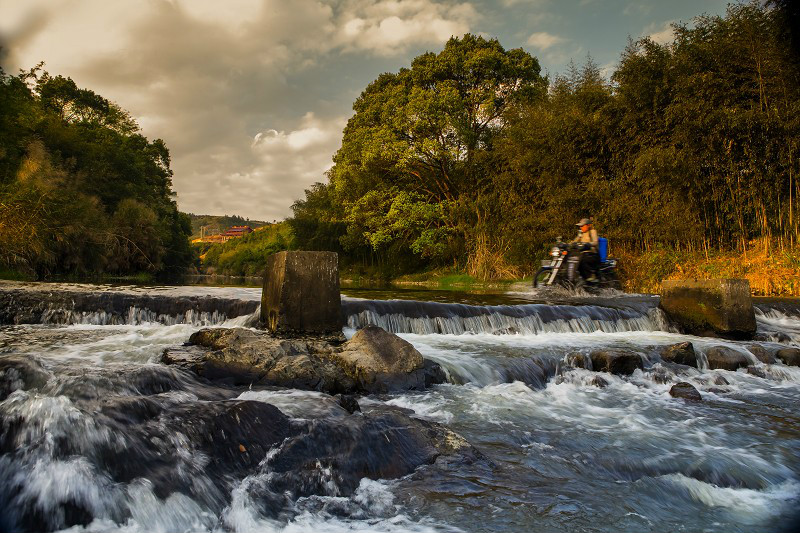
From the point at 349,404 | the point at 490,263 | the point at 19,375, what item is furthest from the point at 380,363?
the point at 490,263

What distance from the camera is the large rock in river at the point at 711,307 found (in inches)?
338

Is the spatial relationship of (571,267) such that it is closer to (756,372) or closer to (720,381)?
(756,372)

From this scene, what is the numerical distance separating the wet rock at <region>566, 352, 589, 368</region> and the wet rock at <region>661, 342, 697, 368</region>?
54.8 inches

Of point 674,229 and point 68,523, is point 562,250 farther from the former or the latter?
point 68,523

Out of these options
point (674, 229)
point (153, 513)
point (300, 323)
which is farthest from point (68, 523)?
point (674, 229)

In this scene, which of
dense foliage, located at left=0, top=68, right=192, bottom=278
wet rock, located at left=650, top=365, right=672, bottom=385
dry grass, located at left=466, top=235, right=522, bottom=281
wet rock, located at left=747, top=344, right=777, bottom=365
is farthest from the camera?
dry grass, located at left=466, top=235, right=522, bottom=281

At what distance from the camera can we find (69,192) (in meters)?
19.5

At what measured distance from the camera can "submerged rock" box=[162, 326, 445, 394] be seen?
4.75 meters

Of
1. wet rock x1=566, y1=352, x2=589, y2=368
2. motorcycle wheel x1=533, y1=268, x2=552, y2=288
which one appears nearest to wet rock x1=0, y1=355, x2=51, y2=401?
wet rock x1=566, y1=352, x2=589, y2=368

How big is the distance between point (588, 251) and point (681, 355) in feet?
21.3

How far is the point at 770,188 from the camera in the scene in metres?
12.3

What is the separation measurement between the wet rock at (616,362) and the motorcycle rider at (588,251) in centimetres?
679

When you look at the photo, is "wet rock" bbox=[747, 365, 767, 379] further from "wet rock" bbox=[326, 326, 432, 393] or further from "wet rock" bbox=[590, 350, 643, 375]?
"wet rock" bbox=[326, 326, 432, 393]

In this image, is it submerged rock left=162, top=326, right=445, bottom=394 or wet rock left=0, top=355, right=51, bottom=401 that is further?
submerged rock left=162, top=326, right=445, bottom=394
